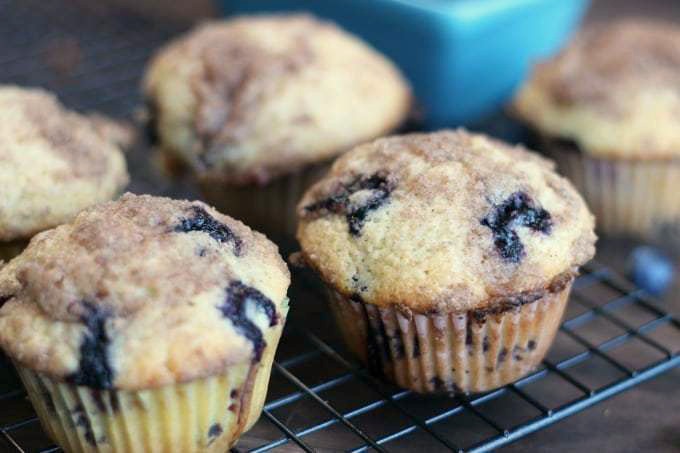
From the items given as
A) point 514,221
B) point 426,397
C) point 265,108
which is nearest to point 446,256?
point 514,221

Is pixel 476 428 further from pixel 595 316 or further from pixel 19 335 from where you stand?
pixel 19 335

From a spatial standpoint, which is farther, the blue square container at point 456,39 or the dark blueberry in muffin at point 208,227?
A: the blue square container at point 456,39

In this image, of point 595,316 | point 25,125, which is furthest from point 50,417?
point 595,316

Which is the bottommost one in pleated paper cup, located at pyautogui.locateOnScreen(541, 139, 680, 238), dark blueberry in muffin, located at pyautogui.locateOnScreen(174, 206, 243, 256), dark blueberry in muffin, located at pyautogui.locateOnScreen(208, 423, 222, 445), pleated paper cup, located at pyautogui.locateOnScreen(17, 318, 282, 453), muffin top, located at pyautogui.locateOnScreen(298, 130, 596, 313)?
pleated paper cup, located at pyautogui.locateOnScreen(541, 139, 680, 238)

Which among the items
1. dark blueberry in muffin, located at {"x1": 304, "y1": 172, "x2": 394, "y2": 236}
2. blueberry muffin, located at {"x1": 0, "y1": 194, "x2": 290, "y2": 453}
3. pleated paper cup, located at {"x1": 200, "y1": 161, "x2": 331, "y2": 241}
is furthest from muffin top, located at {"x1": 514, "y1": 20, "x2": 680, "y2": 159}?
blueberry muffin, located at {"x1": 0, "y1": 194, "x2": 290, "y2": 453}


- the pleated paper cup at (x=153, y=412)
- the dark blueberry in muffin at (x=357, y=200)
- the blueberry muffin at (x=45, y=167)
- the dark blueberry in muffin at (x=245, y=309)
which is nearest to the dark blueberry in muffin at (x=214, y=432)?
the pleated paper cup at (x=153, y=412)

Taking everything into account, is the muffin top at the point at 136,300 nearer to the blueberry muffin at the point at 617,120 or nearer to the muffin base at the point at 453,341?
the muffin base at the point at 453,341

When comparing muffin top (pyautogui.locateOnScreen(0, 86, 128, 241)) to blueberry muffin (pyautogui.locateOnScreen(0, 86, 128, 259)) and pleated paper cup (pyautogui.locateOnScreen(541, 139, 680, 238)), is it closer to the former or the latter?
blueberry muffin (pyautogui.locateOnScreen(0, 86, 128, 259))

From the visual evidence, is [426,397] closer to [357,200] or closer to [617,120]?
[357,200]
